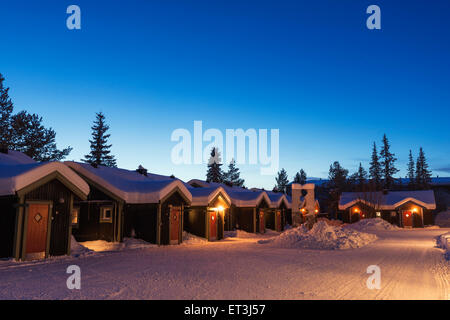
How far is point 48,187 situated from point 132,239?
764cm

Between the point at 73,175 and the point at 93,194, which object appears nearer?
the point at 73,175

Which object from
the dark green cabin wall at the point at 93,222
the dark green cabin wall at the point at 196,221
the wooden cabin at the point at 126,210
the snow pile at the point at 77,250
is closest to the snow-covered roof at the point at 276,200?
the dark green cabin wall at the point at 196,221

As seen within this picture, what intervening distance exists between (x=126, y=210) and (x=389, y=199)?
41777 mm

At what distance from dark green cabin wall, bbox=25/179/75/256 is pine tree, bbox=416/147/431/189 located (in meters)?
85.3

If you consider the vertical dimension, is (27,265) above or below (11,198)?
below

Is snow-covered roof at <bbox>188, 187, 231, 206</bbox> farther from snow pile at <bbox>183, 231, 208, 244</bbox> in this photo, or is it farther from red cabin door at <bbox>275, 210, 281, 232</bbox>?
red cabin door at <bbox>275, 210, 281, 232</bbox>

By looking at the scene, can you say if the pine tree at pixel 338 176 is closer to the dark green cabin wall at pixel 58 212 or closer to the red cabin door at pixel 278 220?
the red cabin door at pixel 278 220

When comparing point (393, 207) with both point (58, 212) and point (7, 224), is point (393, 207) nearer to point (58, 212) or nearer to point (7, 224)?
point (58, 212)

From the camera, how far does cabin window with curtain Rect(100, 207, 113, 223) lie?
69.5ft

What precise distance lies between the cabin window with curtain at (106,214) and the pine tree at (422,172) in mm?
80791

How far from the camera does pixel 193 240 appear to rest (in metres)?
24.8

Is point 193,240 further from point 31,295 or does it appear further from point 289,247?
point 31,295

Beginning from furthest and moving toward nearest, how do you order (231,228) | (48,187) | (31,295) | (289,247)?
(231,228), (289,247), (48,187), (31,295)
